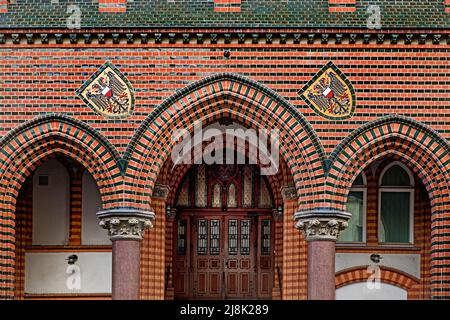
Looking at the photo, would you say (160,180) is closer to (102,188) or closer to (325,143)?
(102,188)

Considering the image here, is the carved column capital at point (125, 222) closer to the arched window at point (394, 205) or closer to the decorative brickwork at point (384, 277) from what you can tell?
the decorative brickwork at point (384, 277)

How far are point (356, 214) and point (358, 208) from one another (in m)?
0.14

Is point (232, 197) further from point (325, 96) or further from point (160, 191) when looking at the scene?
point (325, 96)

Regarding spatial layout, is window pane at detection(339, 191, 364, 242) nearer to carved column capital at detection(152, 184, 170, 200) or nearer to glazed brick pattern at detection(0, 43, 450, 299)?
glazed brick pattern at detection(0, 43, 450, 299)

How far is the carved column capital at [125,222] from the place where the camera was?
1109 inches

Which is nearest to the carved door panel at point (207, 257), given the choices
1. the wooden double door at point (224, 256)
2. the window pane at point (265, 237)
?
the wooden double door at point (224, 256)

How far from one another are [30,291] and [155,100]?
536 cm

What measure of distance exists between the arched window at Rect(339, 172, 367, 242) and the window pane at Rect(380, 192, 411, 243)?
0.42 m

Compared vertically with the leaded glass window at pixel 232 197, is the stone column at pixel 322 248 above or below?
below

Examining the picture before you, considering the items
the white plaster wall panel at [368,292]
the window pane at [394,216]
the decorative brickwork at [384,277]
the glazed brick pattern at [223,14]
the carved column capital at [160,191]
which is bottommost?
the white plaster wall panel at [368,292]

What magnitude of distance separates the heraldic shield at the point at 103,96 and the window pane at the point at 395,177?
20.1 feet

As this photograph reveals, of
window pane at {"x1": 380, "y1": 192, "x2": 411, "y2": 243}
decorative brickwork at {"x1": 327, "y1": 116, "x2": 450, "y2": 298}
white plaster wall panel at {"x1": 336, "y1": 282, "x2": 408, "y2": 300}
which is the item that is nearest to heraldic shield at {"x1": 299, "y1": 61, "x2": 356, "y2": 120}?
decorative brickwork at {"x1": 327, "y1": 116, "x2": 450, "y2": 298}

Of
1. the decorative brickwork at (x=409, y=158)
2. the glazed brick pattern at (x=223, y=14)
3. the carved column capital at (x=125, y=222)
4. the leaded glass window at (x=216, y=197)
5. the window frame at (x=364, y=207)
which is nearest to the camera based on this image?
the carved column capital at (x=125, y=222)

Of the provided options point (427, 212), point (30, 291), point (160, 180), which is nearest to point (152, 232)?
point (160, 180)
